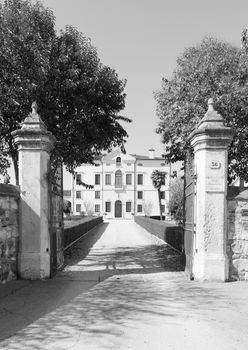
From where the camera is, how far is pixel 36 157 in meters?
8.82

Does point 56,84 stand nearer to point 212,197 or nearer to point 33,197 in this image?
point 33,197

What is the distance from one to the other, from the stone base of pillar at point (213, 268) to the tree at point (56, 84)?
4.88 meters

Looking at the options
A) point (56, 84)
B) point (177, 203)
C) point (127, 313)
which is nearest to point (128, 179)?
point (177, 203)

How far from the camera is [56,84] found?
34.8 ft

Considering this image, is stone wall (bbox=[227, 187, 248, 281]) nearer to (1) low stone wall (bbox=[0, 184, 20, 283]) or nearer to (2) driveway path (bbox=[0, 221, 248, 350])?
(2) driveway path (bbox=[0, 221, 248, 350])

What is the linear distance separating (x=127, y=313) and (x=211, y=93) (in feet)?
28.2

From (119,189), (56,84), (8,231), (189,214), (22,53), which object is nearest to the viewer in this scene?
(8,231)

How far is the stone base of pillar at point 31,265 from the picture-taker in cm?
864

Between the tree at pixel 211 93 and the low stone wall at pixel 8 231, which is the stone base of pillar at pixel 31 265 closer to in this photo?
the low stone wall at pixel 8 231

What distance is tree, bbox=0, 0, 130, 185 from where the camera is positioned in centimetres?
1011

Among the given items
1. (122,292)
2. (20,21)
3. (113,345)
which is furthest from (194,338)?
(20,21)

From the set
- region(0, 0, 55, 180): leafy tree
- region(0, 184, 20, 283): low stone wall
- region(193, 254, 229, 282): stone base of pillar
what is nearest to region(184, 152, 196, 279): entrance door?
region(193, 254, 229, 282): stone base of pillar

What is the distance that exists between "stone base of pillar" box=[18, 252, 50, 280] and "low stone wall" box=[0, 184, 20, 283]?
131 mm

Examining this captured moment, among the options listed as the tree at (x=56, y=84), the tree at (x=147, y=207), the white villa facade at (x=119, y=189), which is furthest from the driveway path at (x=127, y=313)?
the white villa facade at (x=119, y=189)
